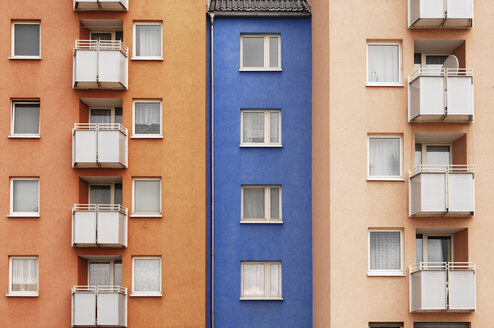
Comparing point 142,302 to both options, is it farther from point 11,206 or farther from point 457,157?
point 457,157

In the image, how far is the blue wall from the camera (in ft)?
97.3

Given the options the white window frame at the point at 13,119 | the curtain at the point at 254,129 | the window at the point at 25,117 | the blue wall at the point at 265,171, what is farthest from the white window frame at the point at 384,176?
the window at the point at 25,117

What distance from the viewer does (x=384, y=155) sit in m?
28.1

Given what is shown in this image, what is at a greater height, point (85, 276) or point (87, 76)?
point (87, 76)

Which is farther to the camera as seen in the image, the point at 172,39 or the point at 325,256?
the point at 172,39

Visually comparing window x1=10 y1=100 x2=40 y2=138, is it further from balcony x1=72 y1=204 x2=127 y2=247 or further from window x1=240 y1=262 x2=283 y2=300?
window x1=240 y1=262 x2=283 y2=300

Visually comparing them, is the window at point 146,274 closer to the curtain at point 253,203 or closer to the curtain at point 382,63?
the curtain at point 253,203

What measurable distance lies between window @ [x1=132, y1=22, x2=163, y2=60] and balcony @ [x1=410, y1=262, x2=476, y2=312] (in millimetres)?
12092

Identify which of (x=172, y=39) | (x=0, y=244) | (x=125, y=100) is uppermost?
(x=172, y=39)

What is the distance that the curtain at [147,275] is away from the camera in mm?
29266

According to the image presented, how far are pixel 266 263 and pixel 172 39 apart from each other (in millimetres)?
8593

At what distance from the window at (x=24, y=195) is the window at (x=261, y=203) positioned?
7.28 meters

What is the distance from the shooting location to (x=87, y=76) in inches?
1147

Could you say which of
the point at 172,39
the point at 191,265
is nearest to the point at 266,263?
the point at 191,265
